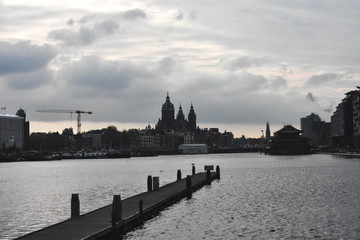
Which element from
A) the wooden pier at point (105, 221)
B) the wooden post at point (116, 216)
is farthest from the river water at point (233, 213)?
the wooden post at point (116, 216)

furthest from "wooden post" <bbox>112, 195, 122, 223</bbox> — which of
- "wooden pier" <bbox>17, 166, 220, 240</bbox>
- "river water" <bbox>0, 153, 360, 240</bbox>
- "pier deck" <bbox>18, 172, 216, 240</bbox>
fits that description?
"river water" <bbox>0, 153, 360, 240</bbox>

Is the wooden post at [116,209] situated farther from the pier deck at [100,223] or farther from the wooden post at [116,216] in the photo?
the pier deck at [100,223]

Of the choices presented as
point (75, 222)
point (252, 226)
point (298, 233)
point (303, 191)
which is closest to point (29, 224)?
point (75, 222)

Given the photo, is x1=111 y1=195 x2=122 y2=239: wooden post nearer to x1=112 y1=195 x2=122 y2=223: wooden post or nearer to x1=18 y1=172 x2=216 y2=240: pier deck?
x1=112 y1=195 x2=122 y2=223: wooden post

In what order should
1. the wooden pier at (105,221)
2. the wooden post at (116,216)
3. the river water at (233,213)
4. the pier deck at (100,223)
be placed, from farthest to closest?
the river water at (233,213) < the wooden post at (116,216) < the wooden pier at (105,221) < the pier deck at (100,223)

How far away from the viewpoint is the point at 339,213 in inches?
2197

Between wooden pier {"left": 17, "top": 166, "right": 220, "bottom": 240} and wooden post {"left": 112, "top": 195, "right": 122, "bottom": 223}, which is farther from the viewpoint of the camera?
wooden post {"left": 112, "top": 195, "right": 122, "bottom": 223}

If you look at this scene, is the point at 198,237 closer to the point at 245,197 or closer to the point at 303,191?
the point at 245,197

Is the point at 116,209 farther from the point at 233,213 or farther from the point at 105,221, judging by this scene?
the point at 233,213

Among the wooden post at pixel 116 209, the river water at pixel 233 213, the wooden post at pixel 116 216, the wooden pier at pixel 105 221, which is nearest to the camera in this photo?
the wooden pier at pixel 105 221

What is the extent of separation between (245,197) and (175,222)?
2298 cm

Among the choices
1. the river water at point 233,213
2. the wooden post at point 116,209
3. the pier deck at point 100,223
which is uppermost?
the wooden post at point 116,209

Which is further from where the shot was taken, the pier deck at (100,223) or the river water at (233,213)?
the river water at (233,213)

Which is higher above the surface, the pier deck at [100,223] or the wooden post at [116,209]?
the wooden post at [116,209]
